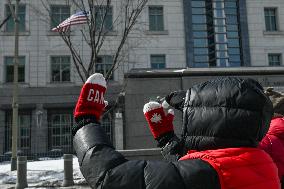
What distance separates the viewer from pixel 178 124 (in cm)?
1441

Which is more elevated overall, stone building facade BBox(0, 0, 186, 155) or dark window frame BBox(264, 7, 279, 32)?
dark window frame BBox(264, 7, 279, 32)

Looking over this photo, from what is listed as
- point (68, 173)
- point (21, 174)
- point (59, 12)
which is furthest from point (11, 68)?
point (68, 173)

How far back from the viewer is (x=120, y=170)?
4.51 ft

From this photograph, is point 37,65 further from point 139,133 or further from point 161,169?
point 161,169

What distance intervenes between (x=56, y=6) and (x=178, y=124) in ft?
44.8

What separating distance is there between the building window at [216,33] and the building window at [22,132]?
11757mm

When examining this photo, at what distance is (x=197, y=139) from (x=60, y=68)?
2285cm

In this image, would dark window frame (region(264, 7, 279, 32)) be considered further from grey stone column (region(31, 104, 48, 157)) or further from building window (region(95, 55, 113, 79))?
grey stone column (region(31, 104, 48, 157))

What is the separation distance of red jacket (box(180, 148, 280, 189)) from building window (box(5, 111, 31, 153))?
21883 mm

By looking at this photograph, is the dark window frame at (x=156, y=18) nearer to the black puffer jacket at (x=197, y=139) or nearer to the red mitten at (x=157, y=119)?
the red mitten at (x=157, y=119)

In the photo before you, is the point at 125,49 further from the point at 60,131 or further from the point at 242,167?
the point at 242,167

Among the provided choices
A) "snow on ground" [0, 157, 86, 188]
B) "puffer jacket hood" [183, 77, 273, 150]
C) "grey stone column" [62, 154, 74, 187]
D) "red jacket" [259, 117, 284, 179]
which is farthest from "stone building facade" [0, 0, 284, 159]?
"puffer jacket hood" [183, 77, 273, 150]

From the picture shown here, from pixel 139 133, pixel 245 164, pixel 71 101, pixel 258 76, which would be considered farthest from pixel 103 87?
pixel 71 101

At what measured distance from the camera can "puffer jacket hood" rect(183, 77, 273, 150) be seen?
1526mm
